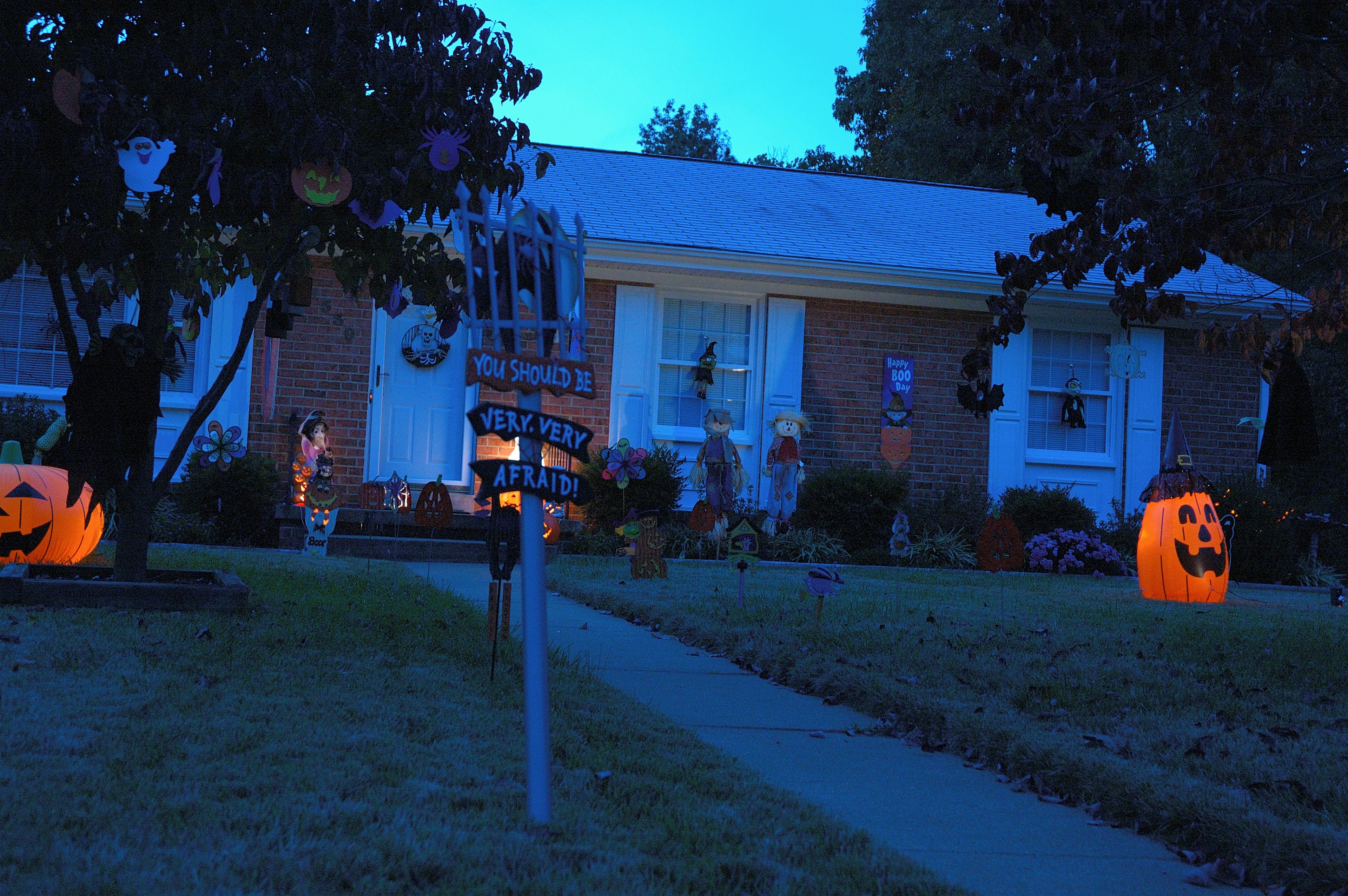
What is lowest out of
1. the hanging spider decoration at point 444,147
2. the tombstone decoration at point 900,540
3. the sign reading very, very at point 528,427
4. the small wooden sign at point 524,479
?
the tombstone decoration at point 900,540

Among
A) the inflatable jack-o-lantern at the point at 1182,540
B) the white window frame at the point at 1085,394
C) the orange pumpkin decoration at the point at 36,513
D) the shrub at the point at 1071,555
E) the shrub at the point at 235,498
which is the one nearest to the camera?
the orange pumpkin decoration at the point at 36,513

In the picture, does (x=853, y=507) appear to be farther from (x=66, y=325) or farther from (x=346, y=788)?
(x=346, y=788)

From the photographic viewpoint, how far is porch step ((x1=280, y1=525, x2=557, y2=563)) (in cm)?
1235

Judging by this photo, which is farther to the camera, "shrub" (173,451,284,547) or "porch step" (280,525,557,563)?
"shrub" (173,451,284,547)

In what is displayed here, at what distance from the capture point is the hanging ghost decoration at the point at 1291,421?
29.7ft

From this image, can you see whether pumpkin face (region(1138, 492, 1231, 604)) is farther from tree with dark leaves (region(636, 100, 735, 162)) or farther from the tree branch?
tree with dark leaves (region(636, 100, 735, 162))

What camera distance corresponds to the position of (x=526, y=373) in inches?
124

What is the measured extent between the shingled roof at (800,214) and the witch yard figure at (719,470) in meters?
2.13

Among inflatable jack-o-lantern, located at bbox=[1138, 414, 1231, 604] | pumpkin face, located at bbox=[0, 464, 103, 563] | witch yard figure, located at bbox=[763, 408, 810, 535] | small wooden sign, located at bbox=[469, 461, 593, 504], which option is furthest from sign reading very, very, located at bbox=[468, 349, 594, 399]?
witch yard figure, located at bbox=[763, 408, 810, 535]

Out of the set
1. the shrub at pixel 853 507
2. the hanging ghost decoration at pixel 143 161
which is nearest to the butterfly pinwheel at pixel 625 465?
the shrub at pixel 853 507

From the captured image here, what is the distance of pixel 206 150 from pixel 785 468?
10.3m

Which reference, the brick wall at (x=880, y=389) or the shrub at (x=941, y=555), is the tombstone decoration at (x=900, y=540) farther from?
the brick wall at (x=880, y=389)

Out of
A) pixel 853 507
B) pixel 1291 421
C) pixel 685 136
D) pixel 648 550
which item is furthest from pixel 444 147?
pixel 685 136

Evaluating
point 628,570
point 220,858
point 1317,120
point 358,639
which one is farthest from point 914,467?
point 220,858
